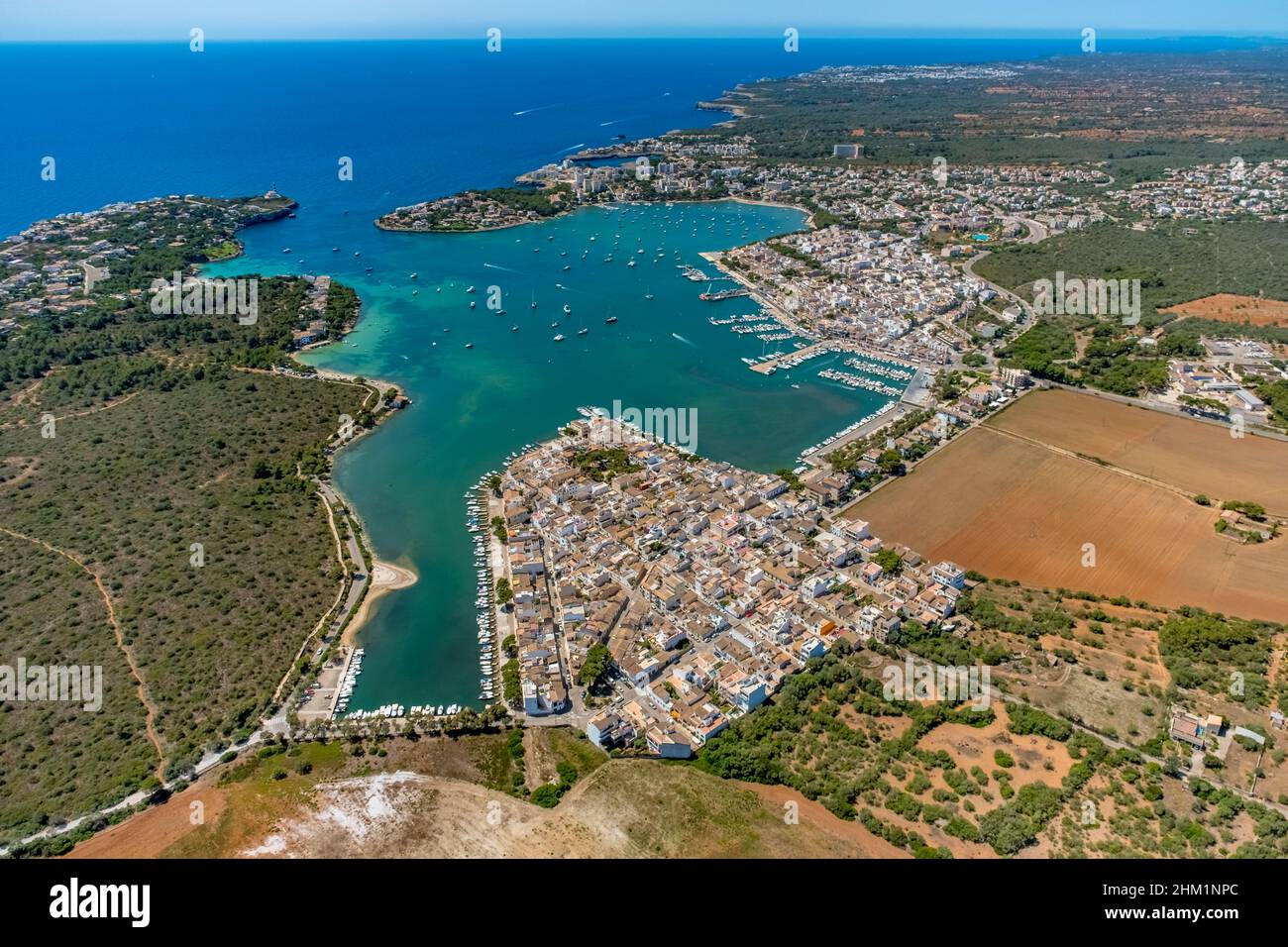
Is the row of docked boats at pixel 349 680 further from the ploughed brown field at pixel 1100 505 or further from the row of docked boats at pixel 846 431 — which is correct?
the row of docked boats at pixel 846 431

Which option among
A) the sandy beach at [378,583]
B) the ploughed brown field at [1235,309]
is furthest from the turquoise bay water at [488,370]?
the ploughed brown field at [1235,309]

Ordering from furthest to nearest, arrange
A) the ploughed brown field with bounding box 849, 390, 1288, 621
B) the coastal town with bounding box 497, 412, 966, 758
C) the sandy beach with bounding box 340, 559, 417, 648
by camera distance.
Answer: the ploughed brown field with bounding box 849, 390, 1288, 621 → the sandy beach with bounding box 340, 559, 417, 648 → the coastal town with bounding box 497, 412, 966, 758

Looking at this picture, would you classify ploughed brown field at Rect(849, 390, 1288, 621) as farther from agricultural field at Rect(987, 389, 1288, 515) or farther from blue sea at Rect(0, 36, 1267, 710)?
blue sea at Rect(0, 36, 1267, 710)

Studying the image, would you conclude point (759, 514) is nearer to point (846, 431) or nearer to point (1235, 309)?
point (846, 431)

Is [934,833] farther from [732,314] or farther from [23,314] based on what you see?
[23,314]

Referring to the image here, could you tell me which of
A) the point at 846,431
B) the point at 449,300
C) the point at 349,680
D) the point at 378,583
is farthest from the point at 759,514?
the point at 449,300

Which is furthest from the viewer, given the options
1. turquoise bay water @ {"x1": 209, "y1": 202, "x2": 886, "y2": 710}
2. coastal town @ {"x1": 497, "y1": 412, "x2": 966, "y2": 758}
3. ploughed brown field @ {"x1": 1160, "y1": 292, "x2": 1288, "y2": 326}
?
ploughed brown field @ {"x1": 1160, "y1": 292, "x2": 1288, "y2": 326}

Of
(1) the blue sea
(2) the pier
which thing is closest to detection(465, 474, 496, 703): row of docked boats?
(1) the blue sea
